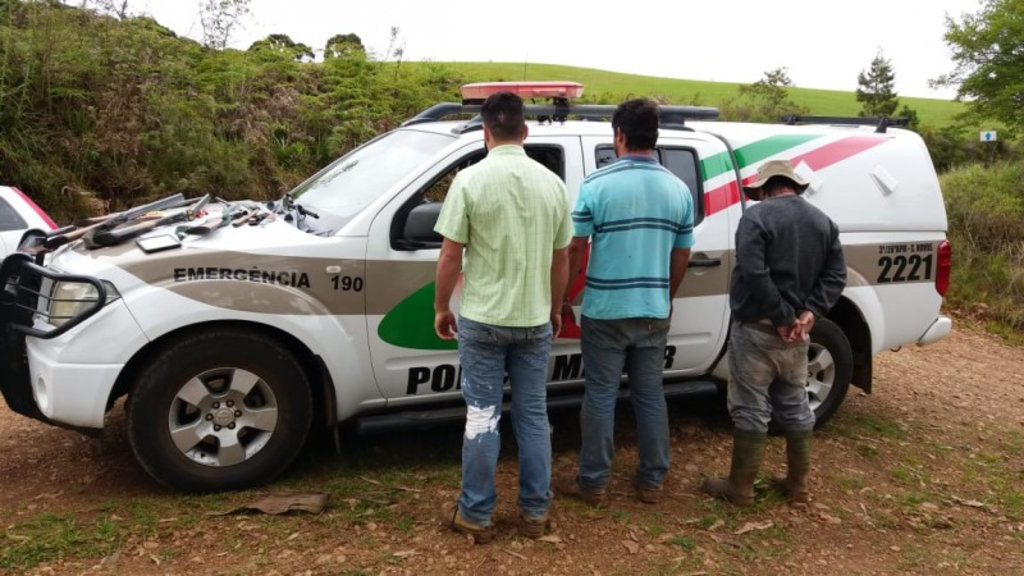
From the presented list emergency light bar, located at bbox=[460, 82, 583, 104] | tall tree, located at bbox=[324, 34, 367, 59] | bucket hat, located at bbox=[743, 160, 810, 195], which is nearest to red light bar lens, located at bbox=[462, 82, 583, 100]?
emergency light bar, located at bbox=[460, 82, 583, 104]

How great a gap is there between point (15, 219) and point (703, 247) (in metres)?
4.99

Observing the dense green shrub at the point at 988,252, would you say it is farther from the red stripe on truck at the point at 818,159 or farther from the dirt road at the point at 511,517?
the red stripe on truck at the point at 818,159

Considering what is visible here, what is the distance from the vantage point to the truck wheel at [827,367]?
16.0 feet

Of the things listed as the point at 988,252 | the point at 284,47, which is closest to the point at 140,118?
the point at 284,47

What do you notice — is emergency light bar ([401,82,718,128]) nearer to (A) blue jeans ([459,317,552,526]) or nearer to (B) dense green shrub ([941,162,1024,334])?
(A) blue jeans ([459,317,552,526])

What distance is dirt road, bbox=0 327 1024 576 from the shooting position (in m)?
3.42

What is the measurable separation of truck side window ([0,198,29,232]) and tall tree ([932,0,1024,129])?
73.0ft

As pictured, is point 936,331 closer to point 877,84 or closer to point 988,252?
point 988,252

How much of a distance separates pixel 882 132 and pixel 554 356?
2.75m

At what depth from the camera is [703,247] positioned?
458cm

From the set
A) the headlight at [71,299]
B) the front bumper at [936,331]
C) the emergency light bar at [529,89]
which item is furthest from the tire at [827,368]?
the headlight at [71,299]

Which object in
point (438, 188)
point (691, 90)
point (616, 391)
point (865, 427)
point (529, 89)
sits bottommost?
point (865, 427)

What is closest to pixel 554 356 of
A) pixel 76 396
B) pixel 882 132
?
pixel 76 396

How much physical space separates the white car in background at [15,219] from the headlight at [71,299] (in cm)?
261
